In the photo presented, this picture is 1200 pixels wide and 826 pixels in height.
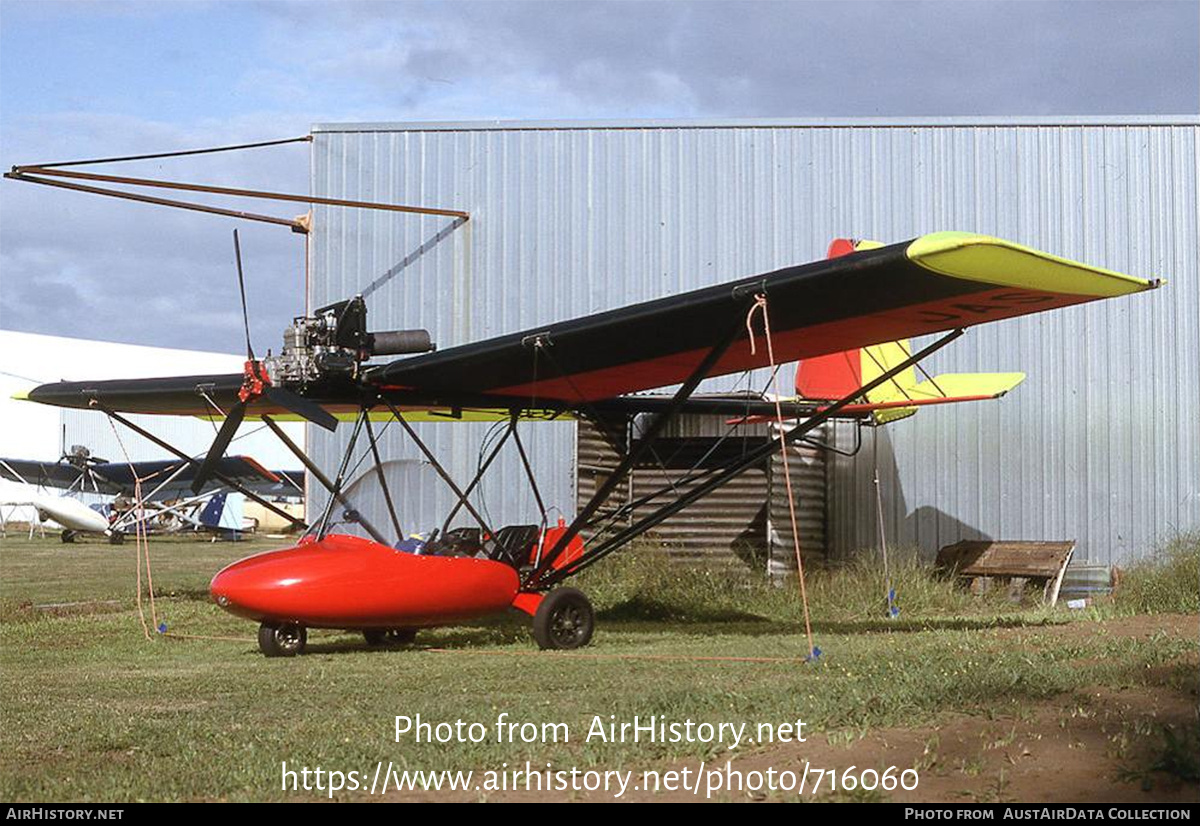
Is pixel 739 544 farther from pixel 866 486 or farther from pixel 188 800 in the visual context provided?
pixel 188 800

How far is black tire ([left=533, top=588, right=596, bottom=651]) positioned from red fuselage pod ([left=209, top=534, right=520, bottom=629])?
56 cm

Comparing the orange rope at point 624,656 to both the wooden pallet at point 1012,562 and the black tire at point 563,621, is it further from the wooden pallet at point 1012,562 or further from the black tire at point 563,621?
the wooden pallet at point 1012,562

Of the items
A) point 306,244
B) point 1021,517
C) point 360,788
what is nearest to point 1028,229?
point 1021,517

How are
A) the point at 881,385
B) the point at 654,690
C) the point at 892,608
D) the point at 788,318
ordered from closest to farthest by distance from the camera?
1. the point at 654,690
2. the point at 788,318
3. the point at 892,608
4. the point at 881,385

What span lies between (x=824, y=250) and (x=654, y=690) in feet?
33.7

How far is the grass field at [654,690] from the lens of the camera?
5613mm

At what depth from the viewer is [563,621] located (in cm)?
1129

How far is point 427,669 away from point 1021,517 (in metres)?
9.52

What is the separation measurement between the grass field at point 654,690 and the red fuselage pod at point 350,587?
379 millimetres

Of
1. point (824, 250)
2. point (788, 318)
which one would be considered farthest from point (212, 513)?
point (788, 318)

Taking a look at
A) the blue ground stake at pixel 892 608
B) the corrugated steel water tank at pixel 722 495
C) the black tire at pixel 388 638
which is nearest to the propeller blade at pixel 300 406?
the black tire at pixel 388 638

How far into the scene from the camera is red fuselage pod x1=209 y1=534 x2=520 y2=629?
1021 cm

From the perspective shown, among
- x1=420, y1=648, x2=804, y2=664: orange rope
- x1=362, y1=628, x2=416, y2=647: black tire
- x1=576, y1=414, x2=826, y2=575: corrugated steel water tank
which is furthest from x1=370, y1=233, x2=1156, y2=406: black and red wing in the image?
x1=576, y1=414, x2=826, y2=575: corrugated steel water tank

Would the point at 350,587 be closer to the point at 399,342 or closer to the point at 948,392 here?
the point at 399,342
